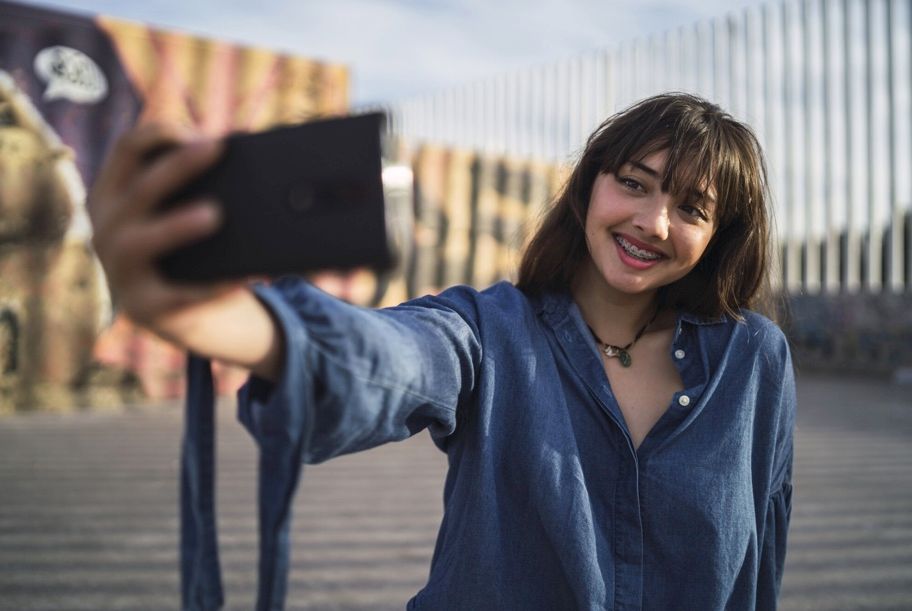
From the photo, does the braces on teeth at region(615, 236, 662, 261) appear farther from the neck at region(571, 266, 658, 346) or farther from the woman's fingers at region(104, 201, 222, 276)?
the woman's fingers at region(104, 201, 222, 276)

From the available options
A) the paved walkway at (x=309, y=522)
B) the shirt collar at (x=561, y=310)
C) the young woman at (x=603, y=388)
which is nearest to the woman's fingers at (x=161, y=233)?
the young woman at (x=603, y=388)

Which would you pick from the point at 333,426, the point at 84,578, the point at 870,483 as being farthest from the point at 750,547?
the point at 870,483

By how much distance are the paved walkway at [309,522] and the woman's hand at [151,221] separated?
79.4 inches

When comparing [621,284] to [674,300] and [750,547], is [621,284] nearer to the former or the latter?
[674,300]

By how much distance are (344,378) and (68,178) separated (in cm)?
612

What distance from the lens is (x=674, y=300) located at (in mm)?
1383

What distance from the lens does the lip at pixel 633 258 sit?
3.97ft

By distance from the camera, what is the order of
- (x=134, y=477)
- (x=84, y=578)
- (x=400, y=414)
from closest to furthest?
(x=400, y=414) → (x=84, y=578) → (x=134, y=477)

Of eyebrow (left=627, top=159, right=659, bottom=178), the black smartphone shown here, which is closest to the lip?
eyebrow (left=627, top=159, right=659, bottom=178)

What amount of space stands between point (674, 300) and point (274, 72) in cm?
660

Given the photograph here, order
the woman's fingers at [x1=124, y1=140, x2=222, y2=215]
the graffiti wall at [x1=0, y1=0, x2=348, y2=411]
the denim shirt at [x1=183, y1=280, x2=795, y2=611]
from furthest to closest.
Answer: the graffiti wall at [x1=0, y1=0, x2=348, y2=411] → the denim shirt at [x1=183, y1=280, x2=795, y2=611] → the woman's fingers at [x1=124, y1=140, x2=222, y2=215]

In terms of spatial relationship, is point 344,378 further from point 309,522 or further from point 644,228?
point 309,522

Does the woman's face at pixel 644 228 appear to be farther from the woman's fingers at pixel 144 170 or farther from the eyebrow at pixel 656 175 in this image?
the woman's fingers at pixel 144 170

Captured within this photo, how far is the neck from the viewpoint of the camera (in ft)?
4.24
